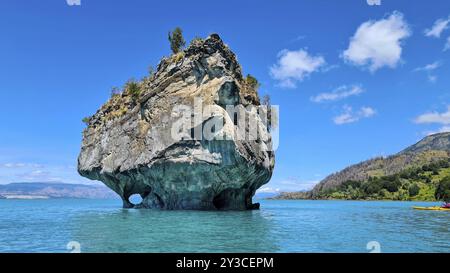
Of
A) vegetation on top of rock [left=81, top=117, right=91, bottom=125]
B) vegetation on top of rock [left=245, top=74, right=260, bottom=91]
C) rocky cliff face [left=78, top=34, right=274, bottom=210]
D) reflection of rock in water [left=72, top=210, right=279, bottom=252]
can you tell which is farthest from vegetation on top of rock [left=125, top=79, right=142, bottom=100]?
reflection of rock in water [left=72, top=210, right=279, bottom=252]

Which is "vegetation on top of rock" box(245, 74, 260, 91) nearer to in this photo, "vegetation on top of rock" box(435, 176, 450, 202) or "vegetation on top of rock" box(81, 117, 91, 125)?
"vegetation on top of rock" box(81, 117, 91, 125)

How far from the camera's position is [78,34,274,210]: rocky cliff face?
54000 mm

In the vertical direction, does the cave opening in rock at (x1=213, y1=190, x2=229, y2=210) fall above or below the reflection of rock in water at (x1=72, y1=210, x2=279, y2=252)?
above

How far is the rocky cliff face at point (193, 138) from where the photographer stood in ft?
177

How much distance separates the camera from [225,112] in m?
55.0

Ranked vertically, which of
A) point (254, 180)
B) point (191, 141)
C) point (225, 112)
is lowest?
point (254, 180)

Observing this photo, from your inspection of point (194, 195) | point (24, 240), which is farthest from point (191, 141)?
point (24, 240)

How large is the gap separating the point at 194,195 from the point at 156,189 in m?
6.77

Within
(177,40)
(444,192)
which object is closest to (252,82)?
(177,40)

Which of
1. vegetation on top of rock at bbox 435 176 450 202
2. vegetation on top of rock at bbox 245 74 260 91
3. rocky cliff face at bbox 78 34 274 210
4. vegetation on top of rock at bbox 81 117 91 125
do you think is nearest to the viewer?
rocky cliff face at bbox 78 34 274 210

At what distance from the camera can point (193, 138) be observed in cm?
5362

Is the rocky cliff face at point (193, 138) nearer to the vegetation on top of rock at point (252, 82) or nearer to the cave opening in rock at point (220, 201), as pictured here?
the cave opening in rock at point (220, 201)

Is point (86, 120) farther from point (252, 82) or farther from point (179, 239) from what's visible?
point (179, 239)
